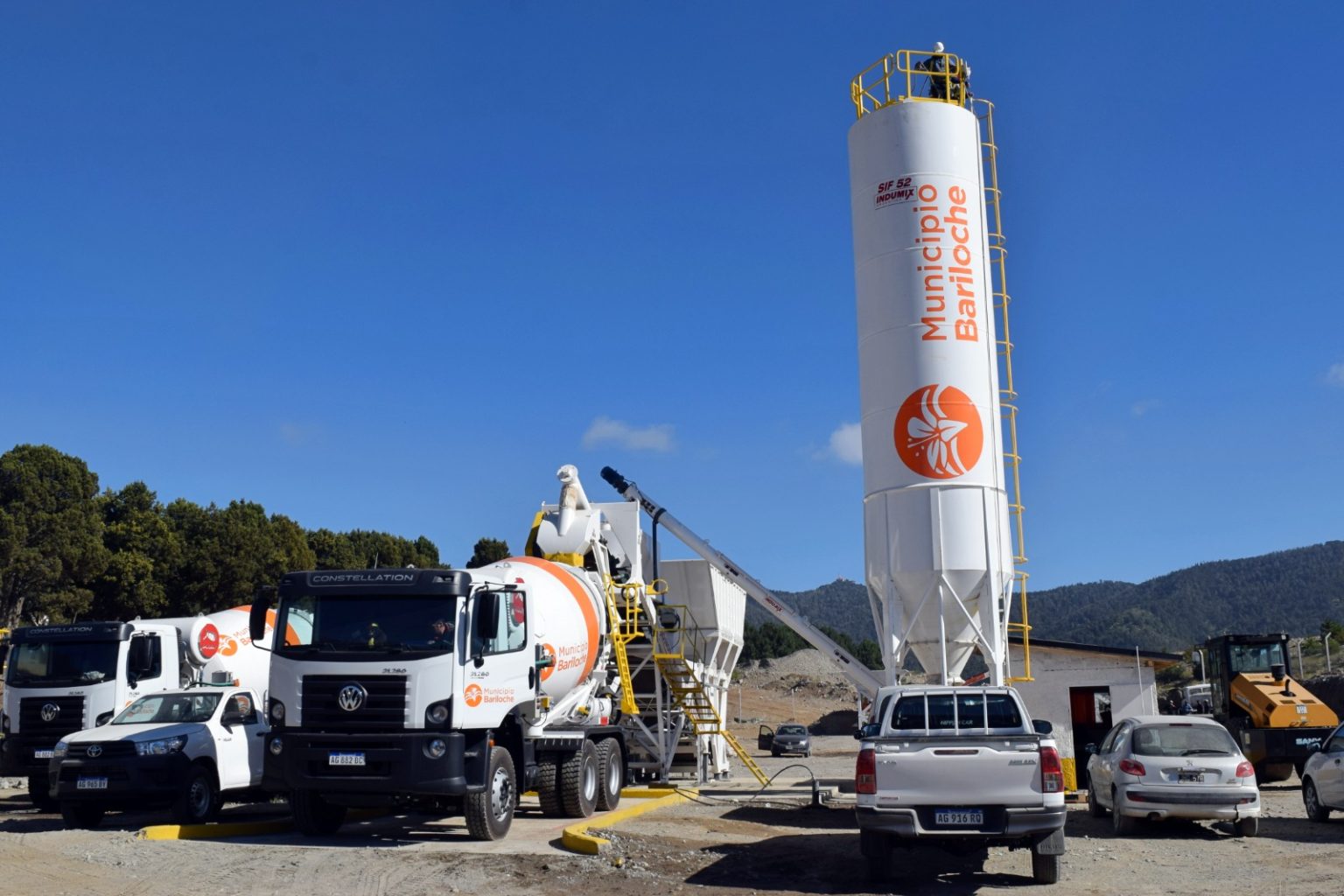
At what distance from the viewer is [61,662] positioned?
768 inches

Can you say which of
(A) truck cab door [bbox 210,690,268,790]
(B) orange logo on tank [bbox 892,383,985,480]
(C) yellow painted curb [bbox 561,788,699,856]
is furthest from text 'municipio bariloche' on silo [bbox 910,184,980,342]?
(A) truck cab door [bbox 210,690,268,790]

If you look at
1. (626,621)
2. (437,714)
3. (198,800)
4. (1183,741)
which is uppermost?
(626,621)

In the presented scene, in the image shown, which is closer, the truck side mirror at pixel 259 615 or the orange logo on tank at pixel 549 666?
the truck side mirror at pixel 259 615

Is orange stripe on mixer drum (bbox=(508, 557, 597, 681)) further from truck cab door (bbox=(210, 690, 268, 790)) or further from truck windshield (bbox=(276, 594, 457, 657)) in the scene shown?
truck windshield (bbox=(276, 594, 457, 657))

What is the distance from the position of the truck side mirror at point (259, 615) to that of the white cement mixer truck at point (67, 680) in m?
4.71

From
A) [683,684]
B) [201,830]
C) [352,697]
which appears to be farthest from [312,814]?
[683,684]

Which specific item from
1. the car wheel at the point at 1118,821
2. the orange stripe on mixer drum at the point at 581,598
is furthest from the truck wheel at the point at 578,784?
the car wheel at the point at 1118,821

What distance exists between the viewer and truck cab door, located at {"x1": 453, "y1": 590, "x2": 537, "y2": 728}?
47.4ft

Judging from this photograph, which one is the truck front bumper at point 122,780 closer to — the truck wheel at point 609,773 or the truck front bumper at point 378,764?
the truck front bumper at point 378,764

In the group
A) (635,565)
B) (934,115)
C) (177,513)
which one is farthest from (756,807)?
(177,513)

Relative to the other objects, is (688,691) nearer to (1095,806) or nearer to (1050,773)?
(1095,806)

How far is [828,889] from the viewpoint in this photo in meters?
11.7

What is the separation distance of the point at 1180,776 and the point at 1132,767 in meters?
0.57

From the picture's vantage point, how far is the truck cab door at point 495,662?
569 inches
